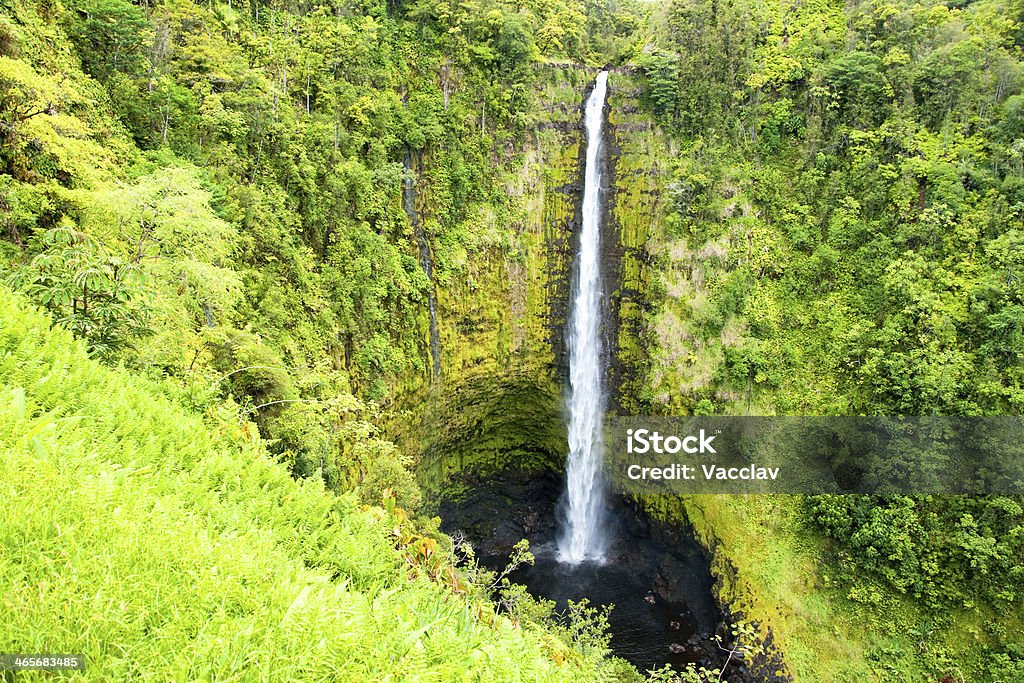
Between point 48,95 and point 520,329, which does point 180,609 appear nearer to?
point 48,95

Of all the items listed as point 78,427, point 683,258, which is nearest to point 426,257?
point 683,258

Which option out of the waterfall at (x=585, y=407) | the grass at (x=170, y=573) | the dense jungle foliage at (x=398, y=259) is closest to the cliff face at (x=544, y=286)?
the waterfall at (x=585, y=407)

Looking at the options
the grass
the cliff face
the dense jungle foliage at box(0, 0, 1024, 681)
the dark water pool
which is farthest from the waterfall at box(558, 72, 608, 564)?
the grass

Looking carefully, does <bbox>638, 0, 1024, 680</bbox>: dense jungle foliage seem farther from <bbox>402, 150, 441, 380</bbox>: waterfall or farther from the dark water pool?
<bbox>402, 150, 441, 380</bbox>: waterfall

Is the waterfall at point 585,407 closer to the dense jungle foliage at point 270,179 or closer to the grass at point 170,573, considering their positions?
the dense jungle foliage at point 270,179

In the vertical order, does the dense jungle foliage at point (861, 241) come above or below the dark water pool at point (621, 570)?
above
